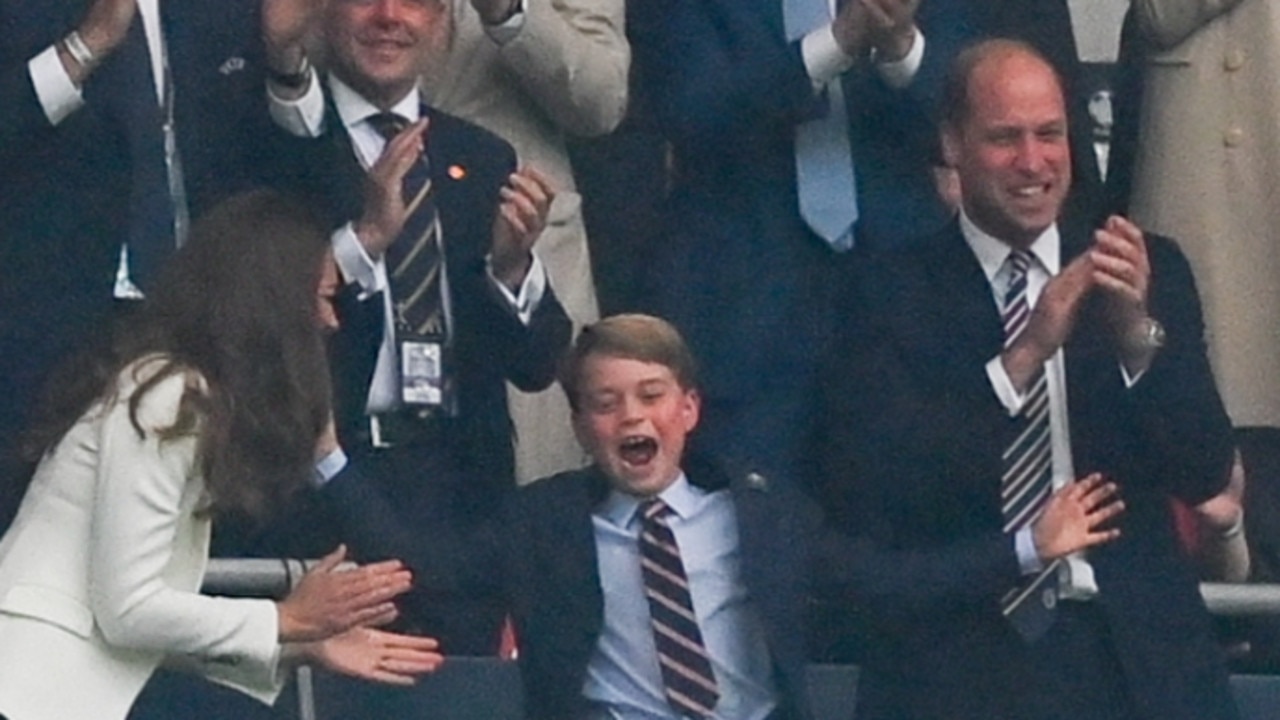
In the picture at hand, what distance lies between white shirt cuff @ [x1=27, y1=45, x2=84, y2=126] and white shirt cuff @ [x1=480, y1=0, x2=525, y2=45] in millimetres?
753

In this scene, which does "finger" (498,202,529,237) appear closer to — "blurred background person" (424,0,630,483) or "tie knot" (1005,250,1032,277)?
"blurred background person" (424,0,630,483)

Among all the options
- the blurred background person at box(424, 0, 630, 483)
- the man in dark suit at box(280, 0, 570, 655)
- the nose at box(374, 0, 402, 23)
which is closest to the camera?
the man in dark suit at box(280, 0, 570, 655)

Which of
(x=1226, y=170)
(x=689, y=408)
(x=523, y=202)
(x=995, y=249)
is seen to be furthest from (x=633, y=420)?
(x=1226, y=170)

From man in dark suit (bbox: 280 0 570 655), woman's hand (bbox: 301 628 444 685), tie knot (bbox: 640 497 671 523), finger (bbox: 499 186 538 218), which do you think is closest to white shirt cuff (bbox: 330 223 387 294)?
man in dark suit (bbox: 280 0 570 655)

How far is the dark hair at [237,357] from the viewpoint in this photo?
6.43 m

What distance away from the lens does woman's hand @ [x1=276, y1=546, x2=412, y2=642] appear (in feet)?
21.0

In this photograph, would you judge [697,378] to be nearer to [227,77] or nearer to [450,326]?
[450,326]

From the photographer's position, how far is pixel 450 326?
743 cm

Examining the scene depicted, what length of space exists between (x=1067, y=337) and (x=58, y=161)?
177cm

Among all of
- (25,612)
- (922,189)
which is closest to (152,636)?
(25,612)

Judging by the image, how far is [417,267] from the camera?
742 centimetres

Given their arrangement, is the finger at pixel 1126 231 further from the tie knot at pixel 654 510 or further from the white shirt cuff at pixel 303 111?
the white shirt cuff at pixel 303 111

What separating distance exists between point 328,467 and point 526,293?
0.57 m

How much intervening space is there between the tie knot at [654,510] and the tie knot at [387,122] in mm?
917
